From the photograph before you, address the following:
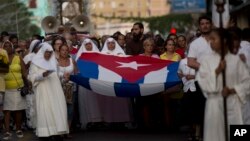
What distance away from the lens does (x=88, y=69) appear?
615 inches

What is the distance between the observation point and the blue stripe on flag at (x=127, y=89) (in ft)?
49.8

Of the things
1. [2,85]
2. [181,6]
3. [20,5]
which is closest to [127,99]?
[2,85]

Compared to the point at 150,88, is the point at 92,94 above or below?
below

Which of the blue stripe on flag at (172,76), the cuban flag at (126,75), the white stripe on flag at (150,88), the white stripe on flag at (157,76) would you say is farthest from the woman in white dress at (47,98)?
the blue stripe on flag at (172,76)

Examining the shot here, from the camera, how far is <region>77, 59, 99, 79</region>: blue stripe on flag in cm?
1546

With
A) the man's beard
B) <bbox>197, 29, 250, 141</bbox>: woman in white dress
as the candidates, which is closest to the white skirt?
the man's beard

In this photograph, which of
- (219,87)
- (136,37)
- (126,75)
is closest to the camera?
(219,87)

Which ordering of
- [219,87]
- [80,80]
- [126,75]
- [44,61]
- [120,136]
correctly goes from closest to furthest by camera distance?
[219,87]
[44,61]
[120,136]
[80,80]
[126,75]

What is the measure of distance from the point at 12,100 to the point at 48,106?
1.66 m

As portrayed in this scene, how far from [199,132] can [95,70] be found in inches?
103

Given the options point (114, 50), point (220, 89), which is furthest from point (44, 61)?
point (220, 89)

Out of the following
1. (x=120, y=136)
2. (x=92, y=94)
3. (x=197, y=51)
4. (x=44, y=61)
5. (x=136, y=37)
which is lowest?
→ (x=120, y=136)

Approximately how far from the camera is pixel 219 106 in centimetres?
980

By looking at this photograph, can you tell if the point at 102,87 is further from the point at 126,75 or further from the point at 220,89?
the point at 220,89
